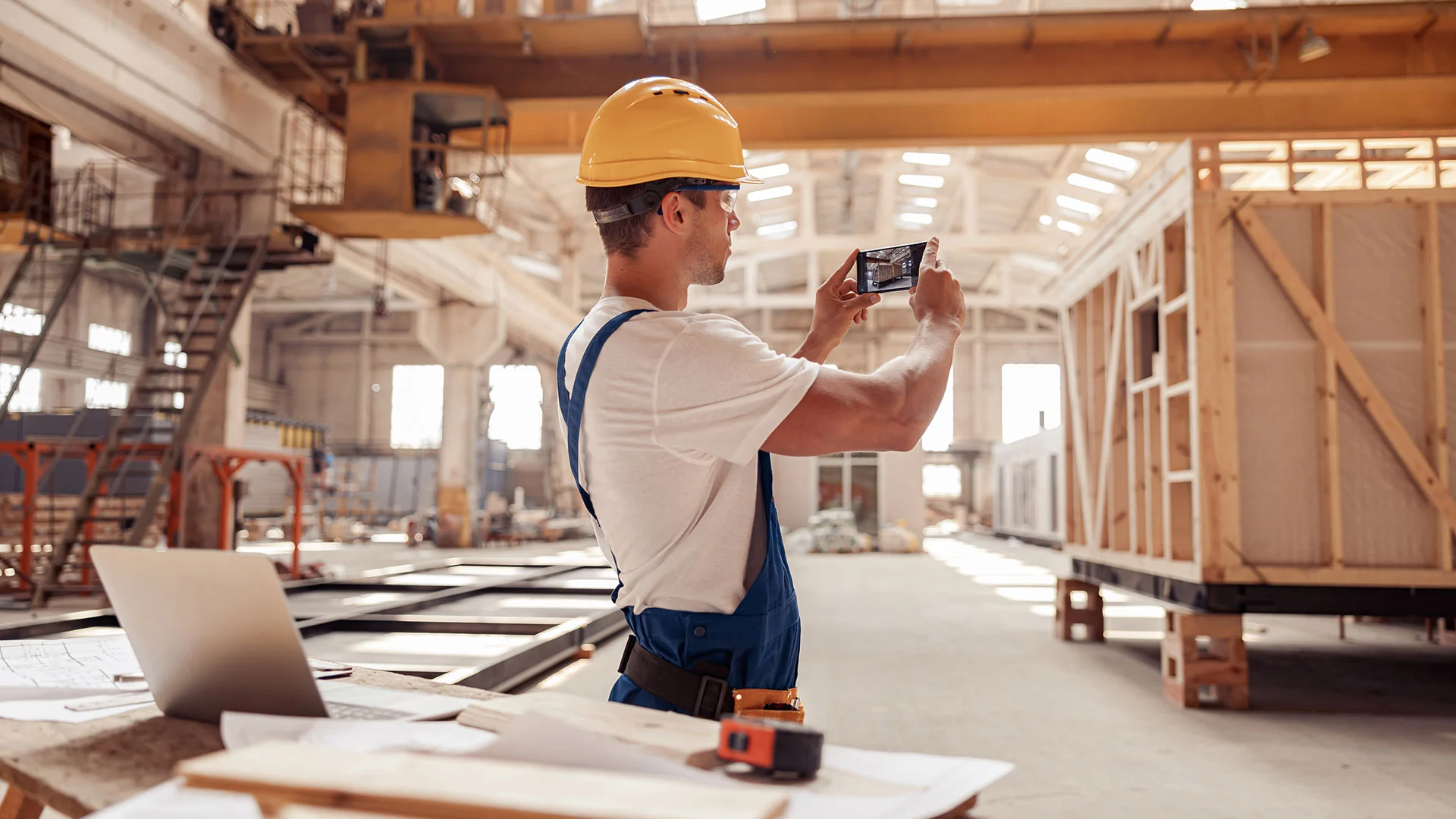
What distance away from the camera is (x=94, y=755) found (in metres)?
1.37

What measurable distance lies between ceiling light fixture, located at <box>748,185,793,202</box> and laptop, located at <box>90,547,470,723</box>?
27428 mm

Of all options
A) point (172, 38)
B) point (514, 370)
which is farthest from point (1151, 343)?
point (514, 370)

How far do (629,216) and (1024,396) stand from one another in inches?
1545

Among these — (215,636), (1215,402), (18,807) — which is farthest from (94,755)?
(1215,402)

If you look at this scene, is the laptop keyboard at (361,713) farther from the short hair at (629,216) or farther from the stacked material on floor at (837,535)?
the stacked material on floor at (837,535)

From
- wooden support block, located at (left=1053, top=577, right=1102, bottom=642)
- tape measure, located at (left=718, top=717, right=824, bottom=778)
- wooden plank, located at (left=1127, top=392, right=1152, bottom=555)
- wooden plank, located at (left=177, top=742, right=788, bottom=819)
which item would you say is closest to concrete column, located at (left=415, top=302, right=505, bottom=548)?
wooden support block, located at (left=1053, top=577, right=1102, bottom=642)

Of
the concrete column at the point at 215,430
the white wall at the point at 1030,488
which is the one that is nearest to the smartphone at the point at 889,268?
the concrete column at the point at 215,430

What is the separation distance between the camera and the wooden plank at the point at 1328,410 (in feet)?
20.6

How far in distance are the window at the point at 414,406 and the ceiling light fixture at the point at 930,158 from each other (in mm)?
21154

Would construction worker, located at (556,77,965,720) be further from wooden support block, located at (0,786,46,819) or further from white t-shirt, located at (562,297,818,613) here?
wooden support block, located at (0,786,46,819)

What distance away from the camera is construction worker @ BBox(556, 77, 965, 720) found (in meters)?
1.64

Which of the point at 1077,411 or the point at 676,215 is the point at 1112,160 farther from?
the point at 676,215

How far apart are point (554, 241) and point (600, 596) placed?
16686 millimetres

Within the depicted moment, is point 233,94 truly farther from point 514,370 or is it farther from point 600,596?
point 514,370
